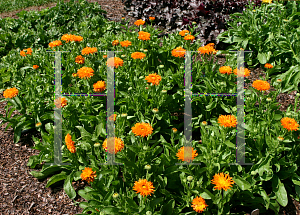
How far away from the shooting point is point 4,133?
3.51 meters

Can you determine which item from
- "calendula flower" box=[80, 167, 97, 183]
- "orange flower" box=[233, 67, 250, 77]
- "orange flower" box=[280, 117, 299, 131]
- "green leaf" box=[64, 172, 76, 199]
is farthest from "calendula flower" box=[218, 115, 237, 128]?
"green leaf" box=[64, 172, 76, 199]

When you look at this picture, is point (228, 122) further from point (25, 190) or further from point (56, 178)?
point (25, 190)

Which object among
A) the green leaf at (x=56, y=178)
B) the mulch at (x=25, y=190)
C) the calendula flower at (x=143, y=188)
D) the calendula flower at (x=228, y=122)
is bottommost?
the mulch at (x=25, y=190)

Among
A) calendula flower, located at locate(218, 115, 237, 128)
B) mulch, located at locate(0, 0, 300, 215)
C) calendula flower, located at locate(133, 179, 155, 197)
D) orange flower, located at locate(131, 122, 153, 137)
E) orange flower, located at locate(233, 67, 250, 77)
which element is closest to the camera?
calendula flower, located at locate(133, 179, 155, 197)

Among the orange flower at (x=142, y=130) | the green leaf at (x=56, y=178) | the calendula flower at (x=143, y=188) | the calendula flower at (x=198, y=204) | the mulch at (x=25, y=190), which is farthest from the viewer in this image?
the green leaf at (x=56, y=178)

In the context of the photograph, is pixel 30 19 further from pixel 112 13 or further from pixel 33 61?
pixel 33 61

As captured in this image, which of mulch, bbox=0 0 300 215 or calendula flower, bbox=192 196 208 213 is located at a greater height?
calendula flower, bbox=192 196 208 213

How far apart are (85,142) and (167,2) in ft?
14.7

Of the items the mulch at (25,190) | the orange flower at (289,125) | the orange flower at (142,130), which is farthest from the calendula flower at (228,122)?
the mulch at (25,190)

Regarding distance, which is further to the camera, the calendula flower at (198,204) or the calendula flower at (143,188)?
the calendula flower at (198,204)

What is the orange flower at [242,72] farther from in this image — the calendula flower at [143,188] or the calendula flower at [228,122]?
the calendula flower at [143,188]

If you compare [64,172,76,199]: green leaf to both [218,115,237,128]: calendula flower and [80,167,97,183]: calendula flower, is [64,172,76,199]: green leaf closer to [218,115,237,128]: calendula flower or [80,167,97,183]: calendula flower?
[80,167,97,183]: calendula flower

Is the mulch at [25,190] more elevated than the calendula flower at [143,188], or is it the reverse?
the calendula flower at [143,188]

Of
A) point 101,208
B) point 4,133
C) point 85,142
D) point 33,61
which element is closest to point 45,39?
point 33,61
